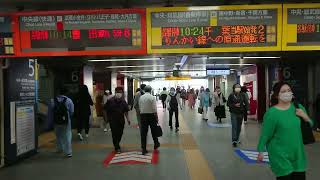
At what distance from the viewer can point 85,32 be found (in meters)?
7.46

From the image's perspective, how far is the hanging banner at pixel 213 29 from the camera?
7281 mm

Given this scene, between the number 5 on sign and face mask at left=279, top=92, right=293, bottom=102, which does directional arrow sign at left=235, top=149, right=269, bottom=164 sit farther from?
the number 5 on sign

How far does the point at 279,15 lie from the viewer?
7277 mm

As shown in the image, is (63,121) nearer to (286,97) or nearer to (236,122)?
(236,122)

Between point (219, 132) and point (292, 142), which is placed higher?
point (292, 142)

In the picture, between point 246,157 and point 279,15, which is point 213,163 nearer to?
point 246,157

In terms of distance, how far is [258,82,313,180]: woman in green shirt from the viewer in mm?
4262

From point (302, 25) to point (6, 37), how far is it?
5.12 meters

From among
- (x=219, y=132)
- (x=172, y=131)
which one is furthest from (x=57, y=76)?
(x=219, y=132)

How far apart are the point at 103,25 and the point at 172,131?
25.8ft

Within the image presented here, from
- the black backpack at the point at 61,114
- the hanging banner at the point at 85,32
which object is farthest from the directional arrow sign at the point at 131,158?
the hanging banner at the point at 85,32

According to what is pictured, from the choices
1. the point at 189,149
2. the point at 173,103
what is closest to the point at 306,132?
the point at 189,149

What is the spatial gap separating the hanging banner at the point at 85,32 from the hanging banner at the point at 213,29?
0.97 ft

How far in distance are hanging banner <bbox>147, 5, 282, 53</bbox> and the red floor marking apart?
2.56 metres
